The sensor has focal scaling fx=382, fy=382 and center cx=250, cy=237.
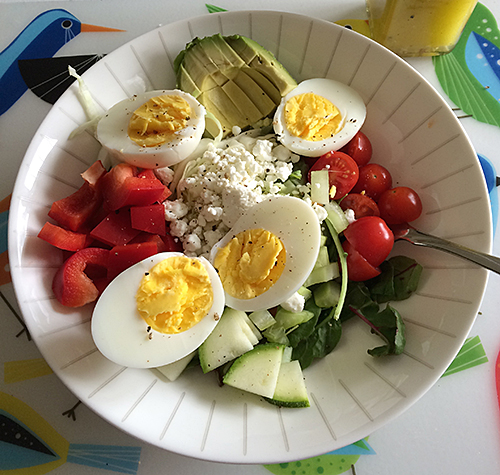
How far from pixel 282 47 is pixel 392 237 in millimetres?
1063

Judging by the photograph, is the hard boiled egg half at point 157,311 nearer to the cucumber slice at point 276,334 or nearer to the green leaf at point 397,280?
the cucumber slice at point 276,334

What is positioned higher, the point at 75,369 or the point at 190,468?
the point at 75,369

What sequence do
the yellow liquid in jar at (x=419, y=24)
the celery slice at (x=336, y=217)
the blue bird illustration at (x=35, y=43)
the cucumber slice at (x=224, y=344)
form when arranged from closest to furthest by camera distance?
the cucumber slice at (x=224, y=344) < the celery slice at (x=336, y=217) < the yellow liquid in jar at (x=419, y=24) < the blue bird illustration at (x=35, y=43)

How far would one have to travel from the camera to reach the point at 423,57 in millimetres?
2137

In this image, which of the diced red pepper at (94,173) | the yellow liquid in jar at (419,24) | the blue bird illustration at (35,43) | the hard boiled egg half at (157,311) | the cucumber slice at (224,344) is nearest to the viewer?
the hard boiled egg half at (157,311)

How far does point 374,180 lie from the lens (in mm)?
1806

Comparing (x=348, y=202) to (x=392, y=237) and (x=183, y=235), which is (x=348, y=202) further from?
(x=183, y=235)

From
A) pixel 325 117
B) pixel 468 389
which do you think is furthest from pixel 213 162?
pixel 468 389

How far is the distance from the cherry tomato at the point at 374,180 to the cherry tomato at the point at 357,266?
0.30 metres

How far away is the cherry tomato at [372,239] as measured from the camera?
1.64m

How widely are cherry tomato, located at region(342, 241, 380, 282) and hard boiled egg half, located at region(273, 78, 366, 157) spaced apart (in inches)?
18.6

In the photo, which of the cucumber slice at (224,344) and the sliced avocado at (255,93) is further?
the sliced avocado at (255,93)

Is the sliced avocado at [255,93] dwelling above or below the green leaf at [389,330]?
above

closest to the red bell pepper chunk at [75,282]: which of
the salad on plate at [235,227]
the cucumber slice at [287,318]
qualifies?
the salad on plate at [235,227]
